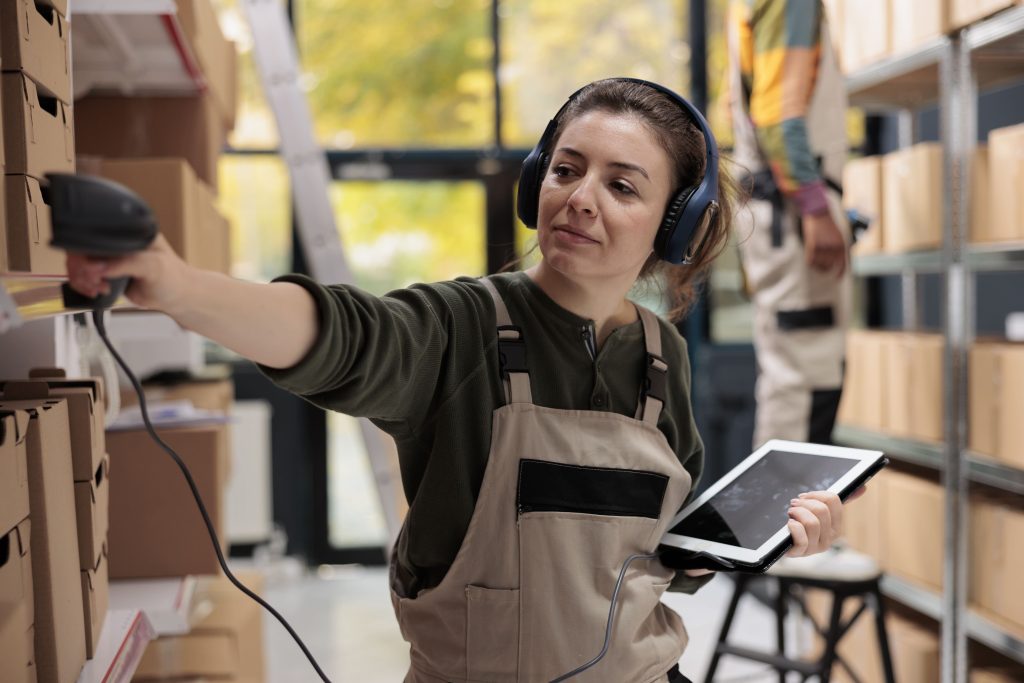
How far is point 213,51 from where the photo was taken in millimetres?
2154

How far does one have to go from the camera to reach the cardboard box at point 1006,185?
2316mm

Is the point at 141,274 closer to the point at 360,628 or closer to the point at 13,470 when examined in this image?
the point at 13,470

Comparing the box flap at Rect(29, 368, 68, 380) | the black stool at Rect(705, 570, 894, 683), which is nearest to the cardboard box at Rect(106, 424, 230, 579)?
the box flap at Rect(29, 368, 68, 380)

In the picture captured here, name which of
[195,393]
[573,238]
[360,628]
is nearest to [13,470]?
[573,238]

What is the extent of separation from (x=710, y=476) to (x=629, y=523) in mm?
3425

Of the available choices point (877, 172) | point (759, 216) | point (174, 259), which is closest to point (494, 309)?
point (174, 259)

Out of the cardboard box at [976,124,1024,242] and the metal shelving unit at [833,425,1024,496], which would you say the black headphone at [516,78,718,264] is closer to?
the metal shelving unit at [833,425,1024,496]

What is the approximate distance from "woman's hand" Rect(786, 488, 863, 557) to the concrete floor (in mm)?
1823

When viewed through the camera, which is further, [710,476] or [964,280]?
[710,476]

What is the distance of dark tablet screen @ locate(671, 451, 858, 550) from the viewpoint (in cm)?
124

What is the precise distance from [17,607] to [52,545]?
0.42ft

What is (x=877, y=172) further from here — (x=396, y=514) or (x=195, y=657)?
(x=195, y=657)

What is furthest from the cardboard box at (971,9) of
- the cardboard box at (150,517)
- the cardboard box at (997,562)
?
the cardboard box at (150,517)

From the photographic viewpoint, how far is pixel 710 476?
4527 mm
